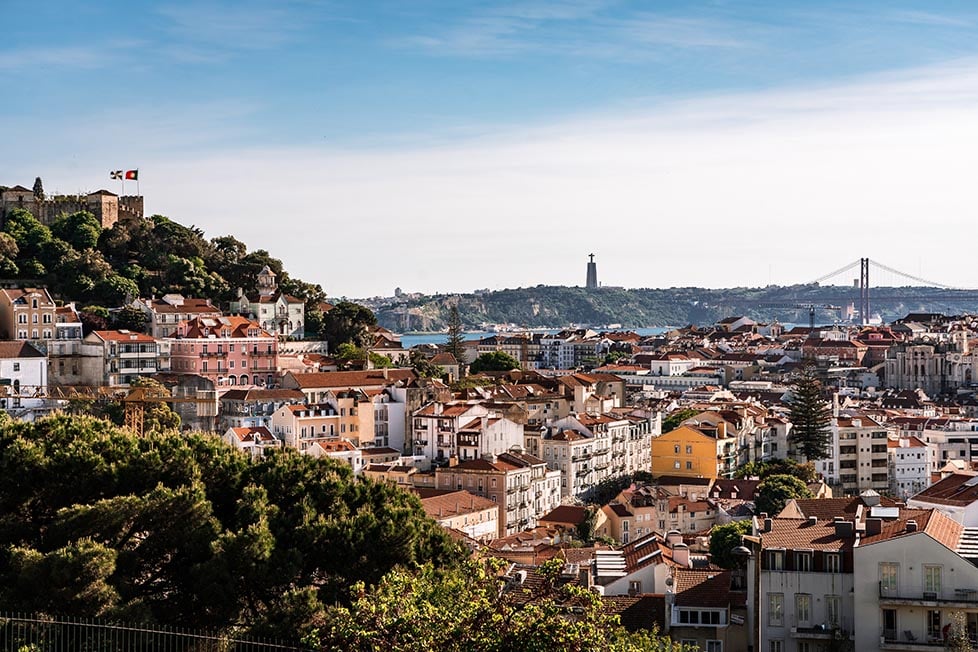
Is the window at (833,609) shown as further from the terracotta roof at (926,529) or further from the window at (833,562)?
the terracotta roof at (926,529)

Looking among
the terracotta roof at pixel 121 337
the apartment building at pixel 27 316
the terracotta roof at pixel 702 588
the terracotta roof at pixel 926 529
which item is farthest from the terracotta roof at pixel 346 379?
the terracotta roof at pixel 926 529

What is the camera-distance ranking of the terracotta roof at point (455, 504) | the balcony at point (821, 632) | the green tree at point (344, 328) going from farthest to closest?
the green tree at point (344, 328), the terracotta roof at point (455, 504), the balcony at point (821, 632)

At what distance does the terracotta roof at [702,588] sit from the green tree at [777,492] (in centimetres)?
1571

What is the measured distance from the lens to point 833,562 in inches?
648

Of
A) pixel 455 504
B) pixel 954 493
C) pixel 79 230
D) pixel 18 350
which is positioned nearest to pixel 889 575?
pixel 954 493

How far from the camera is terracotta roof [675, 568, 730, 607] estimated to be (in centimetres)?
1789

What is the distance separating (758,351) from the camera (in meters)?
92.6

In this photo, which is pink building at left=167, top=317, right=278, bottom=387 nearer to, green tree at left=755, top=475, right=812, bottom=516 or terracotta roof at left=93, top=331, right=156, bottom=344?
terracotta roof at left=93, top=331, right=156, bottom=344

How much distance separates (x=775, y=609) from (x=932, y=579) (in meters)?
1.98

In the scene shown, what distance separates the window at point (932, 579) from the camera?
15.6m

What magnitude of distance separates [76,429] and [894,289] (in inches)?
7316

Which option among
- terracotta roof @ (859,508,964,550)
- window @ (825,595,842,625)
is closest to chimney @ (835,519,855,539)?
terracotta roof @ (859,508,964,550)

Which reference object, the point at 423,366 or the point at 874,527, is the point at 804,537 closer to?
the point at 874,527

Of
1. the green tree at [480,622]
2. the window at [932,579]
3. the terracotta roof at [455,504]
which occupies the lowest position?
the terracotta roof at [455,504]
